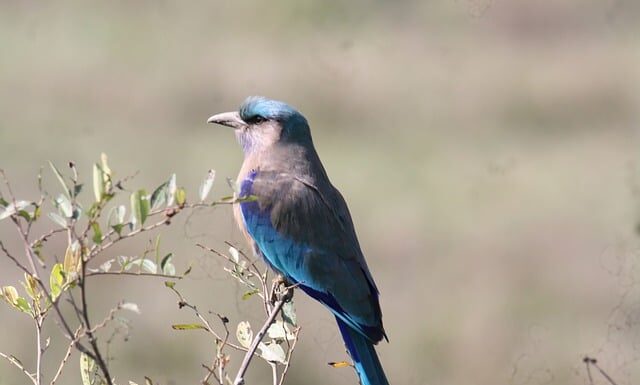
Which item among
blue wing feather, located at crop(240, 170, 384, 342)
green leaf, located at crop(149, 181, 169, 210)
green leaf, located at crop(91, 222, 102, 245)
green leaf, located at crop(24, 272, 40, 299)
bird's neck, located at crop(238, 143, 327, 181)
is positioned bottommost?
green leaf, located at crop(24, 272, 40, 299)

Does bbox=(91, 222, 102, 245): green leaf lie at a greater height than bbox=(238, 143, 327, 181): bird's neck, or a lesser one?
lesser

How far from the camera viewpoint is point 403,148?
29.0 ft

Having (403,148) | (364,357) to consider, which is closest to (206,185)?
(364,357)

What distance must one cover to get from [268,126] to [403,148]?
185 inches

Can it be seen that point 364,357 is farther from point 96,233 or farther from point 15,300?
point 96,233

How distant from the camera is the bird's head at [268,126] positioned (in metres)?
4.18

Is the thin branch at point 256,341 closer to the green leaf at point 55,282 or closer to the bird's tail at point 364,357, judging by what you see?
the green leaf at point 55,282

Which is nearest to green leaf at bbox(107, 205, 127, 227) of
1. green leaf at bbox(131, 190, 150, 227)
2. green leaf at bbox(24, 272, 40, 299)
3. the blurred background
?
green leaf at bbox(131, 190, 150, 227)

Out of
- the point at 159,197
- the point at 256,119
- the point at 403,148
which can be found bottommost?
the point at 159,197

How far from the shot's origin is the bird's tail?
3.52 meters

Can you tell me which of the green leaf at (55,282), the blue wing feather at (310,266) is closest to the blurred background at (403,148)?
the blue wing feather at (310,266)

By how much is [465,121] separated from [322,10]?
152 centimetres

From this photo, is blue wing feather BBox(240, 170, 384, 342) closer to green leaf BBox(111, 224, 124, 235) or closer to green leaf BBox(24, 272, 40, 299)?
green leaf BBox(24, 272, 40, 299)

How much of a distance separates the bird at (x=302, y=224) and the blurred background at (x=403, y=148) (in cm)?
190
